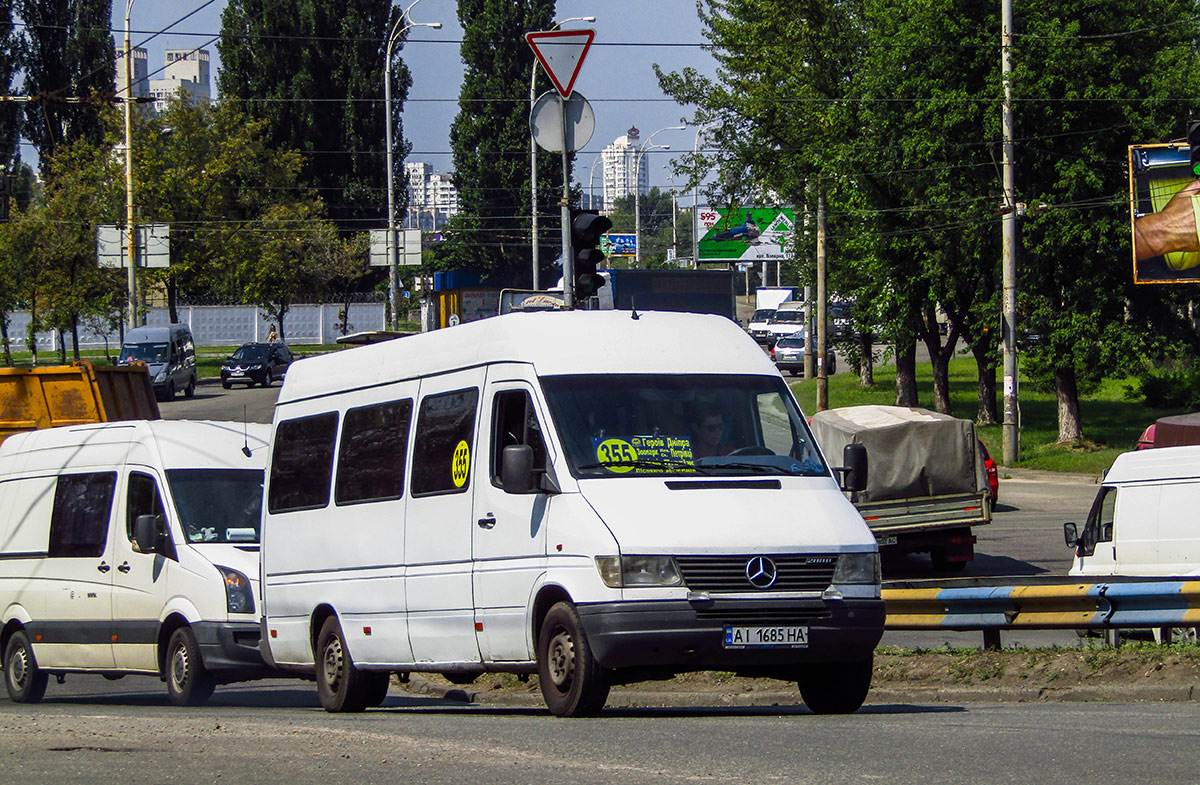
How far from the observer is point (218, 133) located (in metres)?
69.9

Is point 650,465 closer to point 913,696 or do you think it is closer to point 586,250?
point 913,696

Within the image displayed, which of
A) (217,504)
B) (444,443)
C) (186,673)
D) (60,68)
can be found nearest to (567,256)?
(217,504)

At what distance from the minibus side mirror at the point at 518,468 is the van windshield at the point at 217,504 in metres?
5.17

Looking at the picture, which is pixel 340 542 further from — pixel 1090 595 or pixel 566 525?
pixel 1090 595

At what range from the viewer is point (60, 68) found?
241ft

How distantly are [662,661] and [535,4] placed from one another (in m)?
72.6

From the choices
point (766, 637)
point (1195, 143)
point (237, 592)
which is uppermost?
point (1195, 143)

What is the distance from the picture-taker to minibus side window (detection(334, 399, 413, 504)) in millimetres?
10773

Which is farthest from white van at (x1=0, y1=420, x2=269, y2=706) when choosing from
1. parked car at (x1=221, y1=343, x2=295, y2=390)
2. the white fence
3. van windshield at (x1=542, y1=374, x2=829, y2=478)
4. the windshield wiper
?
the white fence

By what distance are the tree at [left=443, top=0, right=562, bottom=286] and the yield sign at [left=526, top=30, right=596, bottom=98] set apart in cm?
6063

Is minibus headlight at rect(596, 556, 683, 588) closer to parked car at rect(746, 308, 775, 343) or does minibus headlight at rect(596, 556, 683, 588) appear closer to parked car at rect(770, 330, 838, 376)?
parked car at rect(770, 330, 838, 376)

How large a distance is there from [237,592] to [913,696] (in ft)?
18.3

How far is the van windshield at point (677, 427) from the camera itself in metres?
9.11

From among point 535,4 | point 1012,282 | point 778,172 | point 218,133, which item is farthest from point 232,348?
point 1012,282
